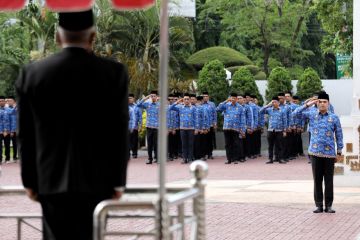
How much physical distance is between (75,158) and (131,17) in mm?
31831

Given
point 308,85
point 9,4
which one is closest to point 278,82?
point 308,85

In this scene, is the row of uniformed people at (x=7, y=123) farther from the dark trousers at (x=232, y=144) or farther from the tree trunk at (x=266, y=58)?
the tree trunk at (x=266, y=58)

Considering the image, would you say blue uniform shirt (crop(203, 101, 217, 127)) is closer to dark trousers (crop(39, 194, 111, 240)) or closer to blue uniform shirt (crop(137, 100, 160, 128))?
blue uniform shirt (crop(137, 100, 160, 128))

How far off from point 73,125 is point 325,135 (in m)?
10.1

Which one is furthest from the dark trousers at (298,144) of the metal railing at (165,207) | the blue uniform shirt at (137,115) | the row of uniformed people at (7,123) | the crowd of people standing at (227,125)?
the metal railing at (165,207)

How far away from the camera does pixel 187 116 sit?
29750 mm

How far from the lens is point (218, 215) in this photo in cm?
1506

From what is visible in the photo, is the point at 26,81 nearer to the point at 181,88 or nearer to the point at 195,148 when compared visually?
the point at 195,148

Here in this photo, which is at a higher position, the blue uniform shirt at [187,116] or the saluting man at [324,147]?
the blue uniform shirt at [187,116]

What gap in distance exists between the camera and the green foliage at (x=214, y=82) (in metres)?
34.8

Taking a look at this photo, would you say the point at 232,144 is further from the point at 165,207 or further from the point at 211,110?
the point at 165,207

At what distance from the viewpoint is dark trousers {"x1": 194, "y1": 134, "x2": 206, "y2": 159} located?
30.3 meters

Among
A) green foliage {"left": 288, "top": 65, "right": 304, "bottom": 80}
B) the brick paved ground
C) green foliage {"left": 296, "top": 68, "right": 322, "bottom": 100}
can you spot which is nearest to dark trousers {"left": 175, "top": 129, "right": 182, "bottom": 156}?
green foliage {"left": 296, "top": 68, "right": 322, "bottom": 100}

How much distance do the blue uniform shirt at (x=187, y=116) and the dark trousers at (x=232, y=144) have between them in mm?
1018
